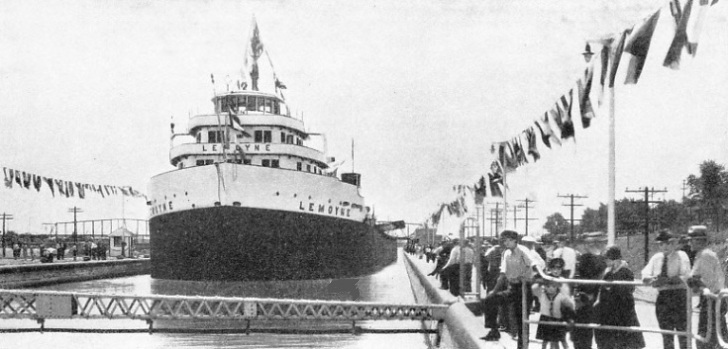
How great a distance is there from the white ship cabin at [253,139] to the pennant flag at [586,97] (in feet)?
78.5

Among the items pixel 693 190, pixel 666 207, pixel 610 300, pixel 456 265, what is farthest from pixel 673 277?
pixel 666 207

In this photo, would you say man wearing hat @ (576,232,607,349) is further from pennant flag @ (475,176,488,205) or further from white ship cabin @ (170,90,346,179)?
white ship cabin @ (170,90,346,179)

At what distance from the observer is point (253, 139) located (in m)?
33.4

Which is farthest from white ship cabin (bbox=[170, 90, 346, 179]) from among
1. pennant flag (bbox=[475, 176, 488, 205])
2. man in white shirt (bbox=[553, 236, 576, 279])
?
man in white shirt (bbox=[553, 236, 576, 279])

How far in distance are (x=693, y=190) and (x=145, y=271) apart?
43.5 metres

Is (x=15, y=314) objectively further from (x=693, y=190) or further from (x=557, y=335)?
(x=693, y=190)

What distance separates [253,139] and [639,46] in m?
28.1

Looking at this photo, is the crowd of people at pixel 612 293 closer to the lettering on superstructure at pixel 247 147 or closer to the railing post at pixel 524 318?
the railing post at pixel 524 318

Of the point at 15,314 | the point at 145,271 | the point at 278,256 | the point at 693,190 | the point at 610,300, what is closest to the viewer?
the point at 610,300

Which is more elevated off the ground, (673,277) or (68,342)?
(673,277)

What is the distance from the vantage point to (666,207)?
7919cm

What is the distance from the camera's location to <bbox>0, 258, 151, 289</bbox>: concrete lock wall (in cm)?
3067

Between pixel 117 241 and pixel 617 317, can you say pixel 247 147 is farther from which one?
pixel 117 241

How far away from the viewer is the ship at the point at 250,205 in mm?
28266
